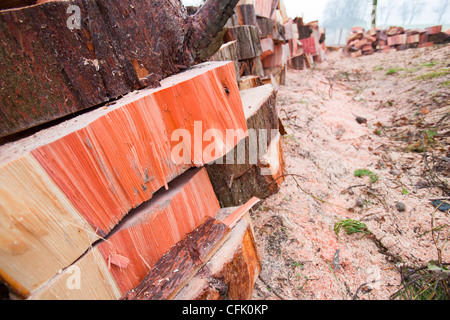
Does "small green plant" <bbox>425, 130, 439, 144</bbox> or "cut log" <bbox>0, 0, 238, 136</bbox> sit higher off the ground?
"cut log" <bbox>0, 0, 238, 136</bbox>

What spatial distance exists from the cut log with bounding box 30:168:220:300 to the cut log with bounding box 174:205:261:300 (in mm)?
197

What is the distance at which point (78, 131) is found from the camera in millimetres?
746

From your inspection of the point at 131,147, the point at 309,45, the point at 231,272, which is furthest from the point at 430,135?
the point at 309,45

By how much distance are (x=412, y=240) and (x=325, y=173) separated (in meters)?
Answer: 0.86

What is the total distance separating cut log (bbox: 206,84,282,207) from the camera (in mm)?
1536

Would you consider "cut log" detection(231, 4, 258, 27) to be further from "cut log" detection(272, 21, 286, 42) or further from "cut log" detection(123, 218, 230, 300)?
"cut log" detection(123, 218, 230, 300)

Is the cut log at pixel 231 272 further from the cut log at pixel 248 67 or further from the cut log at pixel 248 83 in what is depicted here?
the cut log at pixel 248 67

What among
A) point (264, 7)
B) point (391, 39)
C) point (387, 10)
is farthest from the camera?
point (387, 10)

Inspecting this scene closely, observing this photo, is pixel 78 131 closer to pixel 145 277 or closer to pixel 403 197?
pixel 145 277

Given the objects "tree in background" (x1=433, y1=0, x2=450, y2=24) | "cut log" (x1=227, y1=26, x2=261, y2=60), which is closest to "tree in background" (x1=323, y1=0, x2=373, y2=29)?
"tree in background" (x1=433, y1=0, x2=450, y2=24)

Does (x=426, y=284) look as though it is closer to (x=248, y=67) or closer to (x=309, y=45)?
(x=248, y=67)

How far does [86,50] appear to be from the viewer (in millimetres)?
954

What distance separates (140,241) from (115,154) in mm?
393
